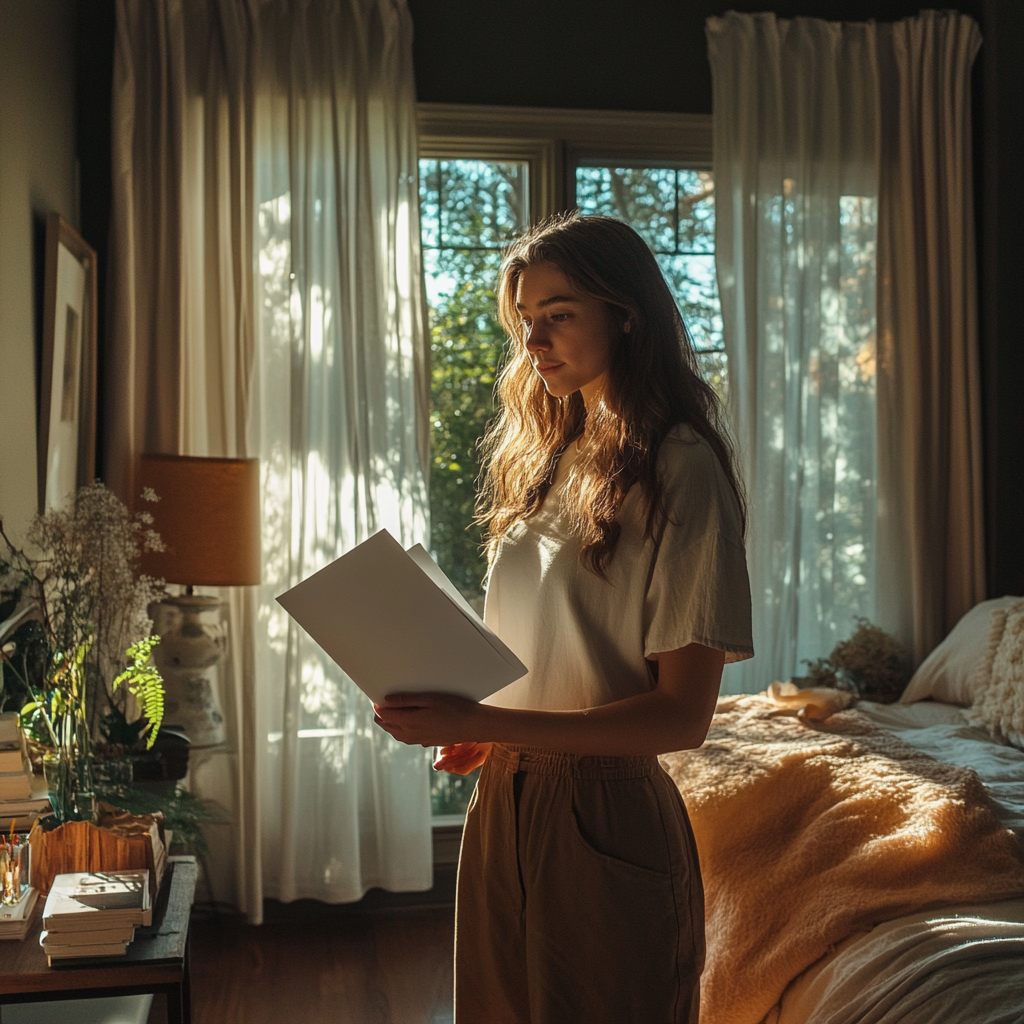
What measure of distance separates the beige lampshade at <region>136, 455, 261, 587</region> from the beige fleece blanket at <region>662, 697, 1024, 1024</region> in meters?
1.29

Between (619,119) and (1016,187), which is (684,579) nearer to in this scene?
(619,119)

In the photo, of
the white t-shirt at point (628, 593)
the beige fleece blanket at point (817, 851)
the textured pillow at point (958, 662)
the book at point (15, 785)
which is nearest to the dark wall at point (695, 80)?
the textured pillow at point (958, 662)

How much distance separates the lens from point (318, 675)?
3.35 metres

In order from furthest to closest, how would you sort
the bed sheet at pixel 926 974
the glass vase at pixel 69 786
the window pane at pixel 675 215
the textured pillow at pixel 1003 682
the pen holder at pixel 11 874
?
the window pane at pixel 675 215 → the textured pillow at pixel 1003 682 → the glass vase at pixel 69 786 → the pen holder at pixel 11 874 → the bed sheet at pixel 926 974

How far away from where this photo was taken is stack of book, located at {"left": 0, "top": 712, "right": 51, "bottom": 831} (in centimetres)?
176

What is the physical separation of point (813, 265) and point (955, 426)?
739 mm

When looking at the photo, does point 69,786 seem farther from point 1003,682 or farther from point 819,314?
point 819,314

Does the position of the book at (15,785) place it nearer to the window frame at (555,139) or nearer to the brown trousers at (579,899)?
the brown trousers at (579,899)

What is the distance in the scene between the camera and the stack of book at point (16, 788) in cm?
176

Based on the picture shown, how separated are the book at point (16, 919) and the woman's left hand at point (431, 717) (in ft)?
2.20

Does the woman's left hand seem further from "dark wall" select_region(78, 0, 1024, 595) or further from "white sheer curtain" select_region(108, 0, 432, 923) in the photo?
"dark wall" select_region(78, 0, 1024, 595)

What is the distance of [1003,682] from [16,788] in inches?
94.3

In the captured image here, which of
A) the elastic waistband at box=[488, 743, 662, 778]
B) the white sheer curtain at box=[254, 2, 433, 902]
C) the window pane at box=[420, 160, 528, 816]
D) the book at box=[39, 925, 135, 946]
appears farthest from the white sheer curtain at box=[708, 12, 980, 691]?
the book at box=[39, 925, 135, 946]

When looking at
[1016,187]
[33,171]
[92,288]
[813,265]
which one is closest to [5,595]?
[33,171]
